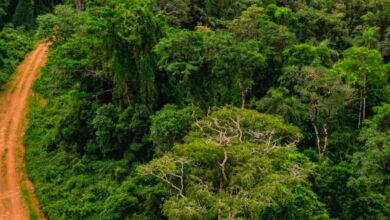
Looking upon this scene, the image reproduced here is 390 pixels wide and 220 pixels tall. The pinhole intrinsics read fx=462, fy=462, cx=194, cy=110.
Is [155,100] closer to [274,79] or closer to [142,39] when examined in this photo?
[142,39]

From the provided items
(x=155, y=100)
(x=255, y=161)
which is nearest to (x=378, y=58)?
(x=155, y=100)

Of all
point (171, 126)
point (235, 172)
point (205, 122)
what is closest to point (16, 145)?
point (171, 126)

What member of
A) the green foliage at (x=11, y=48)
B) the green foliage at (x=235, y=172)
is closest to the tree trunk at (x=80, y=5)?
the green foliage at (x=11, y=48)

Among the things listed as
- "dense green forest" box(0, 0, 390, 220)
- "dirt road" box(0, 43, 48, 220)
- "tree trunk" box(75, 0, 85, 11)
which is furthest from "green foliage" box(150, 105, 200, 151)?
"tree trunk" box(75, 0, 85, 11)

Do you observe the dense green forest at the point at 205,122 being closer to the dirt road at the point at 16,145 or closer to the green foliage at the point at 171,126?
the green foliage at the point at 171,126

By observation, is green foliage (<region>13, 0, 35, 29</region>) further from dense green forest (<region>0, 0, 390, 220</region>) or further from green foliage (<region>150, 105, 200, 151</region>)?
green foliage (<region>150, 105, 200, 151</region>)
